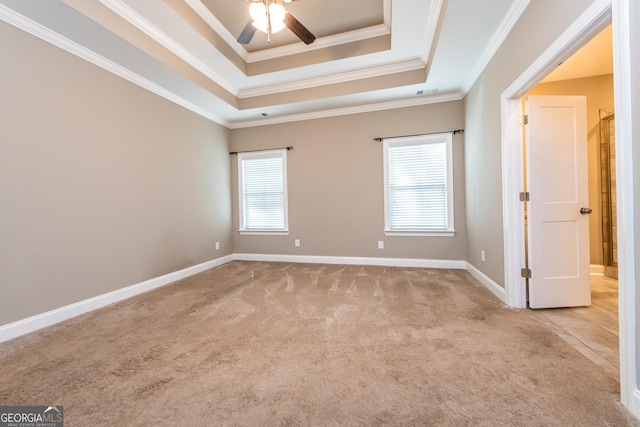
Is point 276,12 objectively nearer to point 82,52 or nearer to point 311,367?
point 82,52

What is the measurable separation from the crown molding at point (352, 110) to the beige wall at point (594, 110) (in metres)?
1.13

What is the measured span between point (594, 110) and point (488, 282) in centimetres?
289

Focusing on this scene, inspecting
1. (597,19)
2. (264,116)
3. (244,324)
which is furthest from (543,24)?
(264,116)

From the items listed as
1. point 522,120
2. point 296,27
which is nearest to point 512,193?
point 522,120

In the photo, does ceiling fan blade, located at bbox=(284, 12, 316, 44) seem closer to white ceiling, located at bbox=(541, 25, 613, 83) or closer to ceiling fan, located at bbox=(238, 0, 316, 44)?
ceiling fan, located at bbox=(238, 0, 316, 44)

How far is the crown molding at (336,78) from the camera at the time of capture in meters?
3.50

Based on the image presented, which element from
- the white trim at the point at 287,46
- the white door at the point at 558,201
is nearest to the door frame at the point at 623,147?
the white door at the point at 558,201

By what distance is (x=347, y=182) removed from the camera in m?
4.43

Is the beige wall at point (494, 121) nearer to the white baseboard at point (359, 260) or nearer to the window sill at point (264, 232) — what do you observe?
the white baseboard at point (359, 260)

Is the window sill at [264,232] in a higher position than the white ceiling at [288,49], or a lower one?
lower

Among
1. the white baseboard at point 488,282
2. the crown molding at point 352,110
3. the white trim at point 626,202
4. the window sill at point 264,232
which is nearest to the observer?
the white trim at point 626,202

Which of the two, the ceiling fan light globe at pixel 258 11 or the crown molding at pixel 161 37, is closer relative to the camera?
the ceiling fan light globe at pixel 258 11

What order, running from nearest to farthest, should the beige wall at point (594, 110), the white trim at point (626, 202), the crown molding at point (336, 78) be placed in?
the white trim at point (626, 202) < the beige wall at point (594, 110) < the crown molding at point (336, 78)

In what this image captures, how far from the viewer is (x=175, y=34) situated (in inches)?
110
